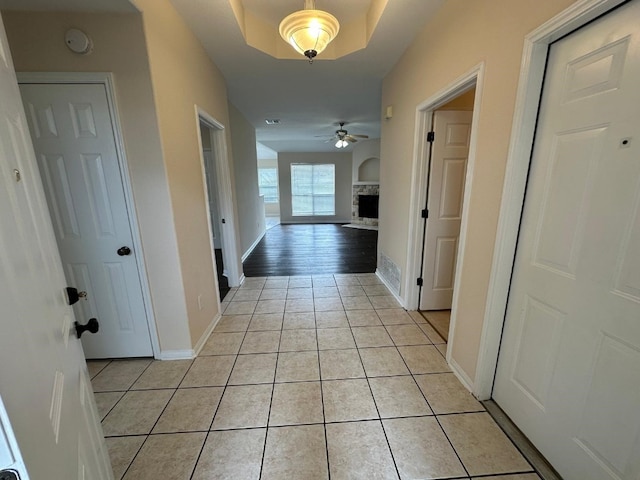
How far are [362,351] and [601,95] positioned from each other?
6.58 feet

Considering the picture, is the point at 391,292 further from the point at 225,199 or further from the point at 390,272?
the point at 225,199

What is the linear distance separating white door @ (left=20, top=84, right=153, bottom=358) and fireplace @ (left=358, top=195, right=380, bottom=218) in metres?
6.54

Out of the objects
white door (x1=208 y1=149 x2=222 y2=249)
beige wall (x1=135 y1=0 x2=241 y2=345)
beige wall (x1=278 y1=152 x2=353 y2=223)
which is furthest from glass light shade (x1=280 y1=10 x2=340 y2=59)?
beige wall (x1=278 y1=152 x2=353 y2=223)

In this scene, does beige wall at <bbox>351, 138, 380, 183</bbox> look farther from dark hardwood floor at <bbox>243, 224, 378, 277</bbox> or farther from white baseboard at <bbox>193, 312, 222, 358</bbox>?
white baseboard at <bbox>193, 312, 222, 358</bbox>

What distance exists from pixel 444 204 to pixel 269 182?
8979mm

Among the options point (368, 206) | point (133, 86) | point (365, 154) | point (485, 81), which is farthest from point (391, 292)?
point (365, 154)

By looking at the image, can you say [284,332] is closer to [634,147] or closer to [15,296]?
[15,296]

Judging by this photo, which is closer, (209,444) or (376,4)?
(209,444)

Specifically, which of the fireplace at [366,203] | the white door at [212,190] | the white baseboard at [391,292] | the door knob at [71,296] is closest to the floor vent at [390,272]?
the white baseboard at [391,292]

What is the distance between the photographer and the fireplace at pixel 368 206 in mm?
7684

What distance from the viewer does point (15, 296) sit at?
20.7 inches

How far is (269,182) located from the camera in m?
10.7

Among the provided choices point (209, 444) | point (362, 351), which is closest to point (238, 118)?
point (362, 351)

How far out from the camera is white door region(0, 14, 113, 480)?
1.59ft
